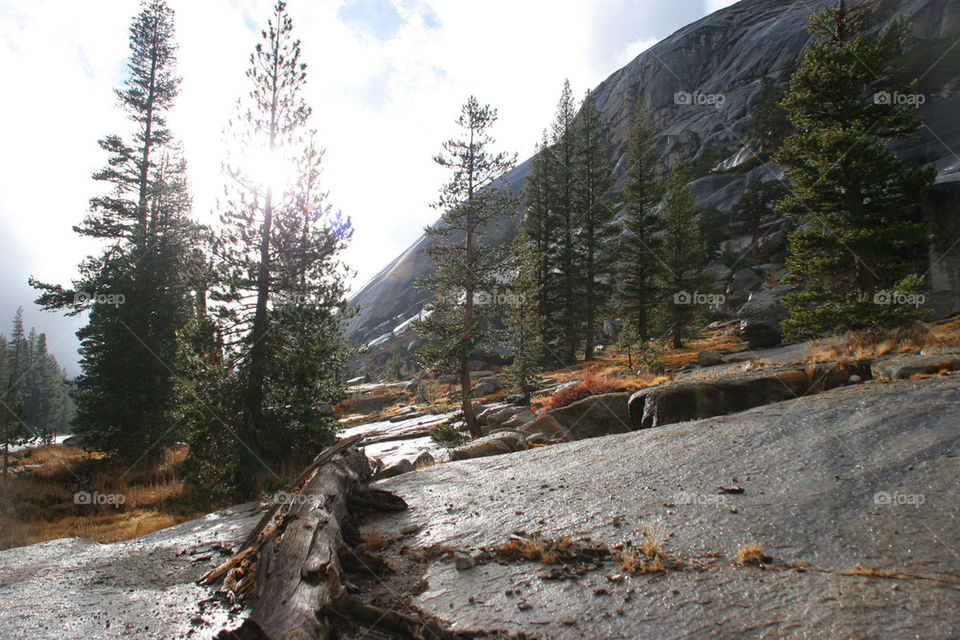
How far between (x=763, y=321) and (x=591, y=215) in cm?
1516

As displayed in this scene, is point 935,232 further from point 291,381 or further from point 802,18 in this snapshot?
point 802,18

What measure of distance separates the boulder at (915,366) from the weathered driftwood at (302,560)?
797cm

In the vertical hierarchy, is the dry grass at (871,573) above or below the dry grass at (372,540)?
above

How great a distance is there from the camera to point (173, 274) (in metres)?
18.7

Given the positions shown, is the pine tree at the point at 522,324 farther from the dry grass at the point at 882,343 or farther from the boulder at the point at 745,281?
the boulder at the point at 745,281

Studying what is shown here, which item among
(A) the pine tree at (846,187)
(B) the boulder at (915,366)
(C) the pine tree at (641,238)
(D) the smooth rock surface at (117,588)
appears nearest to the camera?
(D) the smooth rock surface at (117,588)

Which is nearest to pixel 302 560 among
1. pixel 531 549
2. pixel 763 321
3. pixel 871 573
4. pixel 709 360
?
pixel 531 549

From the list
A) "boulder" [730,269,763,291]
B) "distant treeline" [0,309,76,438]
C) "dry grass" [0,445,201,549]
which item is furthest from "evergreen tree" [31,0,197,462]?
"distant treeline" [0,309,76,438]

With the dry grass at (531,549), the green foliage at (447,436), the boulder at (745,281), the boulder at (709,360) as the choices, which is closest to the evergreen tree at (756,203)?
the boulder at (745,281)

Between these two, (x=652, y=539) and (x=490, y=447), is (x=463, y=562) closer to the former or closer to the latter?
(x=652, y=539)

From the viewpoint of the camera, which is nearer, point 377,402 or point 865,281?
point 865,281

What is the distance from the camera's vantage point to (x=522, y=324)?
19438mm

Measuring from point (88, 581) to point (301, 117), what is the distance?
43.1 feet

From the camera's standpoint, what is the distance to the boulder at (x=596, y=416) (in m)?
11.1
